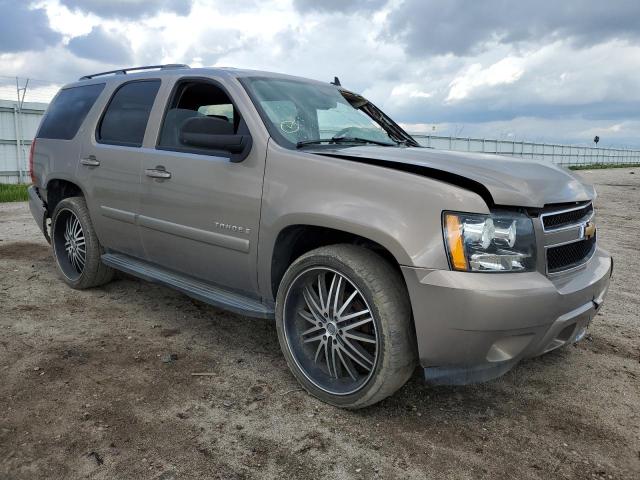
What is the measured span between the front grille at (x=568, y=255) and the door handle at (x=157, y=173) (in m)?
2.43

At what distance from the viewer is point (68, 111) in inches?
190

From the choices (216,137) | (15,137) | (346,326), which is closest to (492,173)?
(346,326)

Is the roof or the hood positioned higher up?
the roof

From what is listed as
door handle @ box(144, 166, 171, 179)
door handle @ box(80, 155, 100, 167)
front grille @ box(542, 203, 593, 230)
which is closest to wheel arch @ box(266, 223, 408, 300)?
front grille @ box(542, 203, 593, 230)

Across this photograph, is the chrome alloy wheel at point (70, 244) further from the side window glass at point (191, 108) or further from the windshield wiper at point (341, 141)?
the windshield wiper at point (341, 141)

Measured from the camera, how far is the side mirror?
3.05 meters

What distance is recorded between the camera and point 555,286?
2486mm

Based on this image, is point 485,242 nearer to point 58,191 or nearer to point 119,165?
point 119,165

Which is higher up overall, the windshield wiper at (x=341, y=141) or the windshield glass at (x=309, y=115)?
the windshield glass at (x=309, y=115)

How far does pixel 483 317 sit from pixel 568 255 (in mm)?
752

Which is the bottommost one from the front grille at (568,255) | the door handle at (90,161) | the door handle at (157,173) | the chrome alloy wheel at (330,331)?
the chrome alloy wheel at (330,331)

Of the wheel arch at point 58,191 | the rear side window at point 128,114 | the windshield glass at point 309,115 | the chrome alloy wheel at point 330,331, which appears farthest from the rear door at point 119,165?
the chrome alloy wheel at point 330,331

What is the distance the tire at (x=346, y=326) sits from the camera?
2.51m

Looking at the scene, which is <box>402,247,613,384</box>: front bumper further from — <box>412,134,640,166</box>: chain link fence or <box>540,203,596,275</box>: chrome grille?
<box>412,134,640,166</box>: chain link fence
